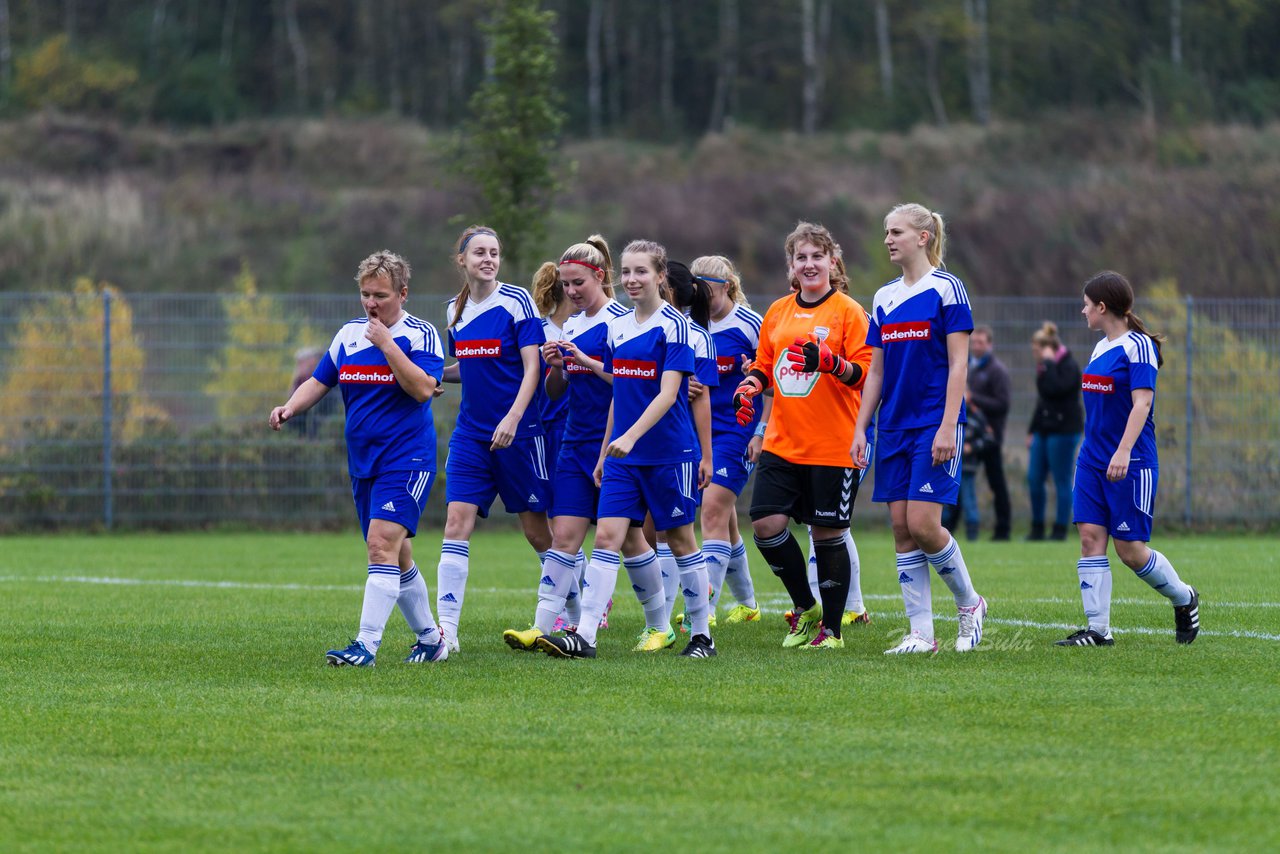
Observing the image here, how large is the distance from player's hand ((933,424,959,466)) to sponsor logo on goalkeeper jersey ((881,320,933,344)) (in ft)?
1.44

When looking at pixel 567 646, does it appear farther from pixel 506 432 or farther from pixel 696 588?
pixel 506 432

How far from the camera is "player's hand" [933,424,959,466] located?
734 centimetres

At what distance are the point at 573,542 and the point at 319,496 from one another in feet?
35.6

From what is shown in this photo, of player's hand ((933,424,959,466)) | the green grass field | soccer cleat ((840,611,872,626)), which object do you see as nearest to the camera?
the green grass field

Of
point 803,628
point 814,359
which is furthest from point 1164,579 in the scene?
point 814,359

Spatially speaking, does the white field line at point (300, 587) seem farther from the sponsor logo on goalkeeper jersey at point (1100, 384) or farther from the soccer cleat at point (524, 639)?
the soccer cleat at point (524, 639)

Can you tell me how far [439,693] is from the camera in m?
6.50

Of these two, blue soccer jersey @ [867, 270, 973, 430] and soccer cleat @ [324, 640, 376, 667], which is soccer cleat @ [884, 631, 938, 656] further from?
soccer cleat @ [324, 640, 376, 667]

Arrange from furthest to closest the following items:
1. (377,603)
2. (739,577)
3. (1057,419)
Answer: (1057,419), (739,577), (377,603)

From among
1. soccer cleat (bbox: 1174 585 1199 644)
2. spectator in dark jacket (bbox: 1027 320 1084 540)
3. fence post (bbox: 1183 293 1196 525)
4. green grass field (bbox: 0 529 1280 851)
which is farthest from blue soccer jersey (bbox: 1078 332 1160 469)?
fence post (bbox: 1183 293 1196 525)

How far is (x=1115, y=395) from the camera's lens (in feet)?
26.1

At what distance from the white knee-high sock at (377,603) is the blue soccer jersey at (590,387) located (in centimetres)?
122

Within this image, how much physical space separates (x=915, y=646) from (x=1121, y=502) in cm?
119

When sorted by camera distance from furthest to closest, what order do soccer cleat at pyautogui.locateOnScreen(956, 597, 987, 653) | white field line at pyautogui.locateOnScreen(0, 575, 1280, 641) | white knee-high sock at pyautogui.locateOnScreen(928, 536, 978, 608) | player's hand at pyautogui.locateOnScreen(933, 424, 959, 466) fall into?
white field line at pyautogui.locateOnScreen(0, 575, 1280, 641) < soccer cleat at pyautogui.locateOnScreen(956, 597, 987, 653) < white knee-high sock at pyautogui.locateOnScreen(928, 536, 978, 608) < player's hand at pyautogui.locateOnScreen(933, 424, 959, 466)
